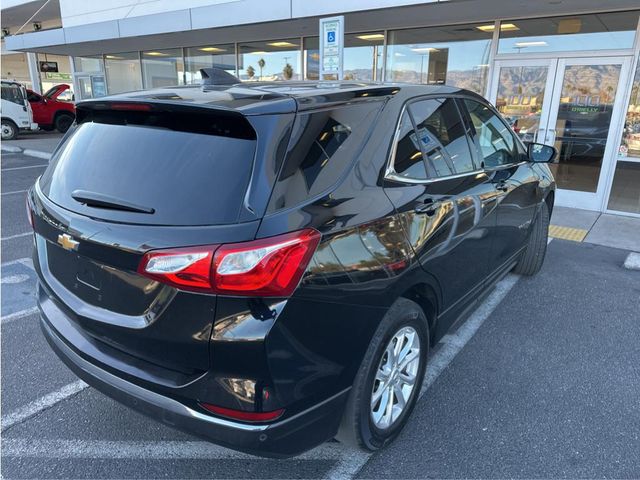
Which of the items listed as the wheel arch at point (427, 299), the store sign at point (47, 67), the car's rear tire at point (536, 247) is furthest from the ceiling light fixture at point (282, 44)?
the store sign at point (47, 67)

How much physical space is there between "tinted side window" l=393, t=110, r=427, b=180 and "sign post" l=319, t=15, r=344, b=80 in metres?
4.03

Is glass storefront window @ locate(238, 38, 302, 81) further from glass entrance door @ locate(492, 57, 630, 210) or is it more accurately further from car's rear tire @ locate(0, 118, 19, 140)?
car's rear tire @ locate(0, 118, 19, 140)

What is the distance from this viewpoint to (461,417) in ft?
9.09

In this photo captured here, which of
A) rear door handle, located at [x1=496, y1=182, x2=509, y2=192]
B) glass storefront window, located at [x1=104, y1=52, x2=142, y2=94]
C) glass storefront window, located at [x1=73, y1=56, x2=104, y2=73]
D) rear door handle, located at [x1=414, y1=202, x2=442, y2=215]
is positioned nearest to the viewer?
rear door handle, located at [x1=414, y1=202, x2=442, y2=215]

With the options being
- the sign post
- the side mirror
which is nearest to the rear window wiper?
the side mirror

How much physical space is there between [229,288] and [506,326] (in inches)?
114

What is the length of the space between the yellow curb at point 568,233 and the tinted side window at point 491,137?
2.84 metres

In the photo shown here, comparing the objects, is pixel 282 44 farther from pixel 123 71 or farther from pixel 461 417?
pixel 461 417

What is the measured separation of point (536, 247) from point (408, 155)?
2817mm

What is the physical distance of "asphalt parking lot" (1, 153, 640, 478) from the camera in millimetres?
2389

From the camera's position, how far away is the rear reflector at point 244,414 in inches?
71.4

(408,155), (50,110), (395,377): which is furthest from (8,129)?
(395,377)

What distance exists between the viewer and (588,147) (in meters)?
7.77

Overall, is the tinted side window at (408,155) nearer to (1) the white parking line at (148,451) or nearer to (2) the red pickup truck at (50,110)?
(1) the white parking line at (148,451)
